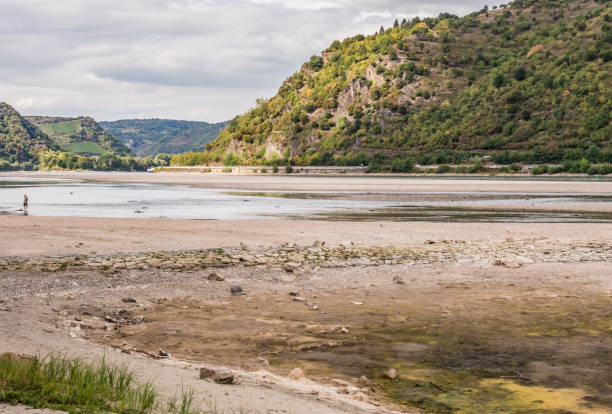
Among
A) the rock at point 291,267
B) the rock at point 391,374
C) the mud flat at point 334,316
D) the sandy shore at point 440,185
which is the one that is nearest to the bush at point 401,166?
the sandy shore at point 440,185

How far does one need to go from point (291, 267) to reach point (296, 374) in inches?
360

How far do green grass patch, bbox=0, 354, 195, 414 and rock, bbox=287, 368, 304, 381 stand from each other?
6.56ft

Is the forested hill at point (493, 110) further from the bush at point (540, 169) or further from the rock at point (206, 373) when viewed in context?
the rock at point (206, 373)

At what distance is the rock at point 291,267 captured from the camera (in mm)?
17595

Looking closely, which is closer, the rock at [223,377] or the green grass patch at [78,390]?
the green grass patch at [78,390]

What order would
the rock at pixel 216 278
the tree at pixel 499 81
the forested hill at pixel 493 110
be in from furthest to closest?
the tree at pixel 499 81 → the forested hill at pixel 493 110 → the rock at pixel 216 278

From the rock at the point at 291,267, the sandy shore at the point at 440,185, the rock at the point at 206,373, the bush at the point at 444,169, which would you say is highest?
the bush at the point at 444,169

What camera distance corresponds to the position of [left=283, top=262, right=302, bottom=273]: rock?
17595 mm

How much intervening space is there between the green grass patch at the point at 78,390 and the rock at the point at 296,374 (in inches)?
78.7

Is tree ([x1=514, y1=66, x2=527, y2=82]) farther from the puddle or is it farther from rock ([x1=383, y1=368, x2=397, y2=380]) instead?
rock ([x1=383, y1=368, x2=397, y2=380])

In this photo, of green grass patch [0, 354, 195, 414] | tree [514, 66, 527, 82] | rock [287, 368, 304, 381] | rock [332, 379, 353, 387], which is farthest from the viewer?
tree [514, 66, 527, 82]

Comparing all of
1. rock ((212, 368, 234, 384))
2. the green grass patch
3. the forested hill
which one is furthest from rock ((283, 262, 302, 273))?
the forested hill

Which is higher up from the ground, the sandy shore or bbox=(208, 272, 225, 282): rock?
the sandy shore

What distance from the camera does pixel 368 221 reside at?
3297 centimetres
